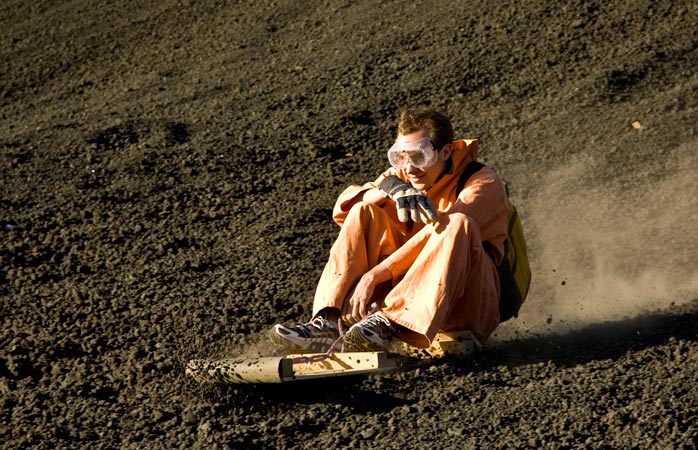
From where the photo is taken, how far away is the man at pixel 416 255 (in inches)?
254

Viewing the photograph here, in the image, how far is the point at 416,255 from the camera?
668cm

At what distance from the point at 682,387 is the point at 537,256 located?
293 centimetres

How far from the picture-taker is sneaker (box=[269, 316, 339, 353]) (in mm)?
6688

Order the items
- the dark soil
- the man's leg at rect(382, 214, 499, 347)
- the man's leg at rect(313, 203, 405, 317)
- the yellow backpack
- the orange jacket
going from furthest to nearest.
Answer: the yellow backpack → the man's leg at rect(313, 203, 405, 317) → the orange jacket → the man's leg at rect(382, 214, 499, 347) → the dark soil

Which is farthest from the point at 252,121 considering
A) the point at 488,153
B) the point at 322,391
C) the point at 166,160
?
the point at 322,391

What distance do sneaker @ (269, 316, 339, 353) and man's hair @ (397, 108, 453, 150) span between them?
1.06 meters

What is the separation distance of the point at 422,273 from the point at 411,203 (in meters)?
0.35

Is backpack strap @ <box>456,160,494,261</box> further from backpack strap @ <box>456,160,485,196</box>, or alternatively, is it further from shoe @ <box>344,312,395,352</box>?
shoe @ <box>344,312,395,352</box>

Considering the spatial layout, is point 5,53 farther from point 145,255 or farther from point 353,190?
point 353,190

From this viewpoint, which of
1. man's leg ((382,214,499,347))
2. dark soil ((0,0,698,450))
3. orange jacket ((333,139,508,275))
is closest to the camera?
dark soil ((0,0,698,450))

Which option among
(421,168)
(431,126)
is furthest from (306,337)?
(431,126)

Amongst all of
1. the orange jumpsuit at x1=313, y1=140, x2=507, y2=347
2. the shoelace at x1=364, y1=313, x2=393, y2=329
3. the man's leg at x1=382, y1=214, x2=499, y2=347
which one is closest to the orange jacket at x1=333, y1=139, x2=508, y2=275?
the orange jumpsuit at x1=313, y1=140, x2=507, y2=347

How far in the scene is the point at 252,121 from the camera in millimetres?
10898

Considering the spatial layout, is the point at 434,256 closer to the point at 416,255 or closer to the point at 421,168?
the point at 416,255
